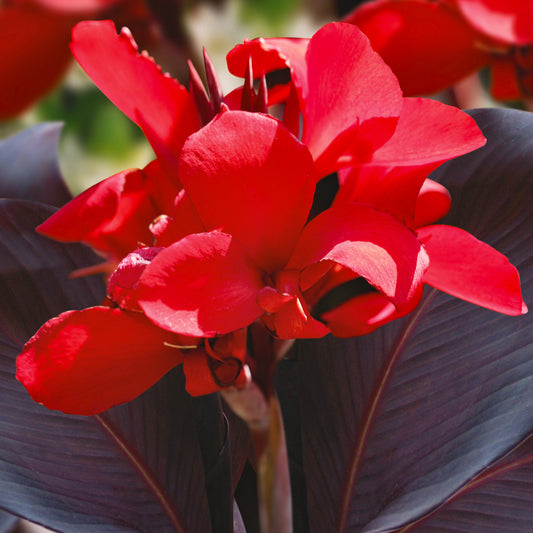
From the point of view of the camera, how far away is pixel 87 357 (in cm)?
25

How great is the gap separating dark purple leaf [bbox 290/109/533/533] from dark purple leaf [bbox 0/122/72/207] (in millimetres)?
233

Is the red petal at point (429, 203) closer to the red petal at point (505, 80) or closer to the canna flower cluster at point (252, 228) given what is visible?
the canna flower cluster at point (252, 228)

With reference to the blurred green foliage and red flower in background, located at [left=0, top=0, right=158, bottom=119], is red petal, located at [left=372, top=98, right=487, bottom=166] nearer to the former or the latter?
red flower in background, located at [left=0, top=0, right=158, bottom=119]

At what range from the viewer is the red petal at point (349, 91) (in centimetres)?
26

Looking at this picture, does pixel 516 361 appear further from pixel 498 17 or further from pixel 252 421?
pixel 498 17

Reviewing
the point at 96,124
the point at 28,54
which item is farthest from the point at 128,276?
the point at 96,124

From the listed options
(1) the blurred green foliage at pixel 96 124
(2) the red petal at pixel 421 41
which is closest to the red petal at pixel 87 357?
(2) the red petal at pixel 421 41

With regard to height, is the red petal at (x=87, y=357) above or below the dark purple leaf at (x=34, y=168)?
above

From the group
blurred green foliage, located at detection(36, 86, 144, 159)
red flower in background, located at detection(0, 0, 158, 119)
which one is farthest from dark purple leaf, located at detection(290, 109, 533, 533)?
blurred green foliage, located at detection(36, 86, 144, 159)

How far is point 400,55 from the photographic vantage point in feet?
2.12

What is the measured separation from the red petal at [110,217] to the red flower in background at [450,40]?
390mm

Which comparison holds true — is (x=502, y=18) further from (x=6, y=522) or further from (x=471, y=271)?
(x=6, y=522)

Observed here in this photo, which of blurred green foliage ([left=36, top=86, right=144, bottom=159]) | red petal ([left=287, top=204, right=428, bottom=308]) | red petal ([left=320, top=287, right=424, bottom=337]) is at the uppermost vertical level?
red petal ([left=287, top=204, right=428, bottom=308])

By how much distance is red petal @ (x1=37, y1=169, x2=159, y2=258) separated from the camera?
0.96ft
